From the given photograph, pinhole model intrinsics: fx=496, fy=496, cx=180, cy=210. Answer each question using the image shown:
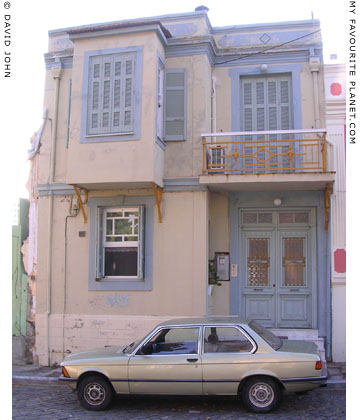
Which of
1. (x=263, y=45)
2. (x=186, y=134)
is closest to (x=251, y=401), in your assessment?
(x=186, y=134)

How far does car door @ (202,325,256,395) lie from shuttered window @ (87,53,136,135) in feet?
16.3

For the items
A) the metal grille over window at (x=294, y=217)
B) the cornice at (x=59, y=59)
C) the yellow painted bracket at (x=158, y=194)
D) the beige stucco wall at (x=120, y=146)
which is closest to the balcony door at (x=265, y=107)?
the metal grille over window at (x=294, y=217)

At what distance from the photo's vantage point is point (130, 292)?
1058 centimetres

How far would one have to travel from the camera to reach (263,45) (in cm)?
1123

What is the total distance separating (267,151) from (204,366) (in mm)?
4901

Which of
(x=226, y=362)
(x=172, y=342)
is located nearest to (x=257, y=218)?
(x=172, y=342)

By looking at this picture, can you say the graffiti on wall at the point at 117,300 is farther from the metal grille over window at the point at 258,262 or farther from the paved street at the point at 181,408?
the metal grille over window at the point at 258,262

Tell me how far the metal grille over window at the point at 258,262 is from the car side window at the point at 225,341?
11.8ft

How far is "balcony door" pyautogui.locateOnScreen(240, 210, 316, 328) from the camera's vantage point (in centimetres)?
1070

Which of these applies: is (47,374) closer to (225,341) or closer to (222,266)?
(222,266)

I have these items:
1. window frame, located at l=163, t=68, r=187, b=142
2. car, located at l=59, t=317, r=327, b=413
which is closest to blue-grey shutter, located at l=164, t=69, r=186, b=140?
window frame, located at l=163, t=68, r=187, b=142

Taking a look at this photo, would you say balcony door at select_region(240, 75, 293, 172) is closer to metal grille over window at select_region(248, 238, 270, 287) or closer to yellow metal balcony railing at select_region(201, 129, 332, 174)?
yellow metal balcony railing at select_region(201, 129, 332, 174)

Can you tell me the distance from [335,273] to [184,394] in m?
4.64

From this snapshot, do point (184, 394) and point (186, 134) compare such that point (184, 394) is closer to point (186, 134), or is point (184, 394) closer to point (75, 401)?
point (75, 401)
